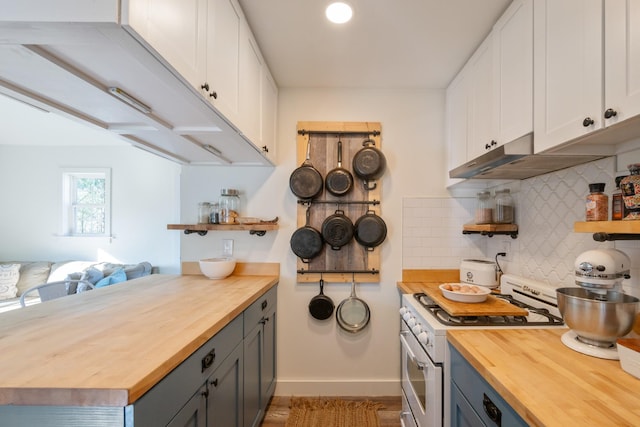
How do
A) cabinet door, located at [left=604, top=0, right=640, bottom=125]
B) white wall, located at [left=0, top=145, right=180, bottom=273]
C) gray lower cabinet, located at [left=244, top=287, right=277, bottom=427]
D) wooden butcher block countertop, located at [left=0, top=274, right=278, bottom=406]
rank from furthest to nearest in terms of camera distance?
1. white wall, located at [left=0, top=145, right=180, bottom=273]
2. gray lower cabinet, located at [left=244, top=287, right=277, bottom=427]
3. cabinet door, located at [left=604, top=0, right=640, bottom=125]
4. wooden butcher block countertop, located at [left=0, top=274, right=278, bottom=406]

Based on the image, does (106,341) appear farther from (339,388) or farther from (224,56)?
(339,388)

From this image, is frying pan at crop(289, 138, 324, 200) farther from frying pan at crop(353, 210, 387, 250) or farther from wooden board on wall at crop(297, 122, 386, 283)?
frying pan at crop(353, 210, 387, 250)

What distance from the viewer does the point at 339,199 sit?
2203 millimetres

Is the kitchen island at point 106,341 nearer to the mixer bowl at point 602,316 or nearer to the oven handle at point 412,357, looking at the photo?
the oven handle at point 412,357

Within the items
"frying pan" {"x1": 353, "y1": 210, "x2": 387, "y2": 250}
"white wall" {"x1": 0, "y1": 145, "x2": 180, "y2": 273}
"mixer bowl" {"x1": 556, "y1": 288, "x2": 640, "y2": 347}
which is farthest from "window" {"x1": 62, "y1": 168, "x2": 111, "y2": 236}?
"mixer bowl" {"x1": 556, "y1": 288, "x2": 640, "y2": 347}

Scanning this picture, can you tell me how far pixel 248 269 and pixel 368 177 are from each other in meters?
1.18

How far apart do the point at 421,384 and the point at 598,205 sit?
1124 millimetres

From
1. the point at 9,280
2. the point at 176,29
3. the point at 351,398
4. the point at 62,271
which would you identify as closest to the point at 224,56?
the point at 176,29

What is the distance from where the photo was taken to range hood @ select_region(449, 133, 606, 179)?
4.00 ft

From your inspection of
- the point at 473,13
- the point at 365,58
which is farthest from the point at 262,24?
the point at 473,13

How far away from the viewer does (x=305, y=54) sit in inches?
72.1

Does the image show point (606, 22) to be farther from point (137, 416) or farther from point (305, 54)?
point (137, 416)

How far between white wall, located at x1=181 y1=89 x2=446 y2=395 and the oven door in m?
0.42

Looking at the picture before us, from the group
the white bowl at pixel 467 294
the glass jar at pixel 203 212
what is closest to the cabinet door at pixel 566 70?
the white bowl at pixel 467 294
